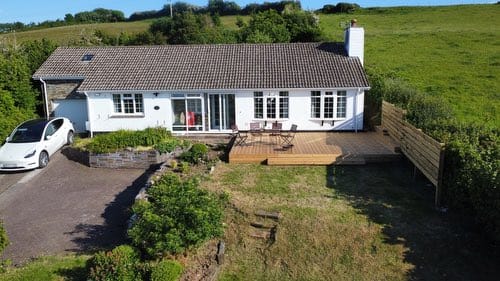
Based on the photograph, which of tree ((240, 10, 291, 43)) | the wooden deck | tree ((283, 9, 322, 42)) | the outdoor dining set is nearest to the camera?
the wooden deck

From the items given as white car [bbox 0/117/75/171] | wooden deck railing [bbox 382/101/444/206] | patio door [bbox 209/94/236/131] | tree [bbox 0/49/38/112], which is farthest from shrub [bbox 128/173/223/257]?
tree [bbox 0/49/38/112]

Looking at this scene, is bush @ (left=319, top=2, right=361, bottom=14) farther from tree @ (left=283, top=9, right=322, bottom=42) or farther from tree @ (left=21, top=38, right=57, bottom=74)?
tree @ (left=21, top=38, right=57, bottom=74)

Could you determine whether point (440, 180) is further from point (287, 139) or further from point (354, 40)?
point (354, 40)

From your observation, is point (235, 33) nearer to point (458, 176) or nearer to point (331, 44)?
point (331, 44)

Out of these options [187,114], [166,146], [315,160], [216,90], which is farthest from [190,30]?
[315,160]

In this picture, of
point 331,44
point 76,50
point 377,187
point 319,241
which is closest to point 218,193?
point 319,241

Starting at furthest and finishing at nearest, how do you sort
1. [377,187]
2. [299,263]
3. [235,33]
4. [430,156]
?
[235,33] < [377,187] < [430,156] < [299,263]

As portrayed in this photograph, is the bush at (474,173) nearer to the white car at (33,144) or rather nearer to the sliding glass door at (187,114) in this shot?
the sliding glass door at (187,114)
